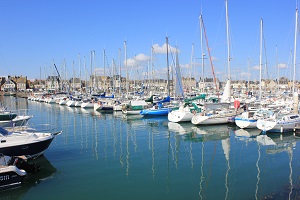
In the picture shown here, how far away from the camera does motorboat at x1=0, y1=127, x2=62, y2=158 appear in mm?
17703

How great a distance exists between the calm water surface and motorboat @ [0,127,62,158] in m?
0.94

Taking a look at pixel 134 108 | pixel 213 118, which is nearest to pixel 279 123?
pixel 213 118

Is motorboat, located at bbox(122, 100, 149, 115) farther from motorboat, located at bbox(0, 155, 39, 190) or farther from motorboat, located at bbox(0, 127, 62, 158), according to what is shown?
motorboat, located at bbox(0, 155, 39, 190)

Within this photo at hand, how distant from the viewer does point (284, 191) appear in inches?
555

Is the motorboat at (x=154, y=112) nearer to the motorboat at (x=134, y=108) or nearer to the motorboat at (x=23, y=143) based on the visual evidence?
the motorboat at (x=134, y=108)

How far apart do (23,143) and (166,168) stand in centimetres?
925

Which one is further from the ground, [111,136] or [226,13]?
[226,13]

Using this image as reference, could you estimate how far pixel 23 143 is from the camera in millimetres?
18203

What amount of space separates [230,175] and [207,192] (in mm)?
3163

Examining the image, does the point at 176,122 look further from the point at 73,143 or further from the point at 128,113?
the point at 73,143

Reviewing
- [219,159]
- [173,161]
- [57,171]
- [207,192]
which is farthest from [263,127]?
[57,171]

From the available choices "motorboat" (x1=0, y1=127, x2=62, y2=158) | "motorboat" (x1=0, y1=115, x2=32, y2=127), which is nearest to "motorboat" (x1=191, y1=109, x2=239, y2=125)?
"motorboat" (x1=0, y1=115, x2=32, y2=127)

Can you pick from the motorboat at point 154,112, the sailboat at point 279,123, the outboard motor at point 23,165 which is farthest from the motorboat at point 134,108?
the outboard motor at point 23,165

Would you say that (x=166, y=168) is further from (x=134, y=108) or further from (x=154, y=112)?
(x=134, y=108)
